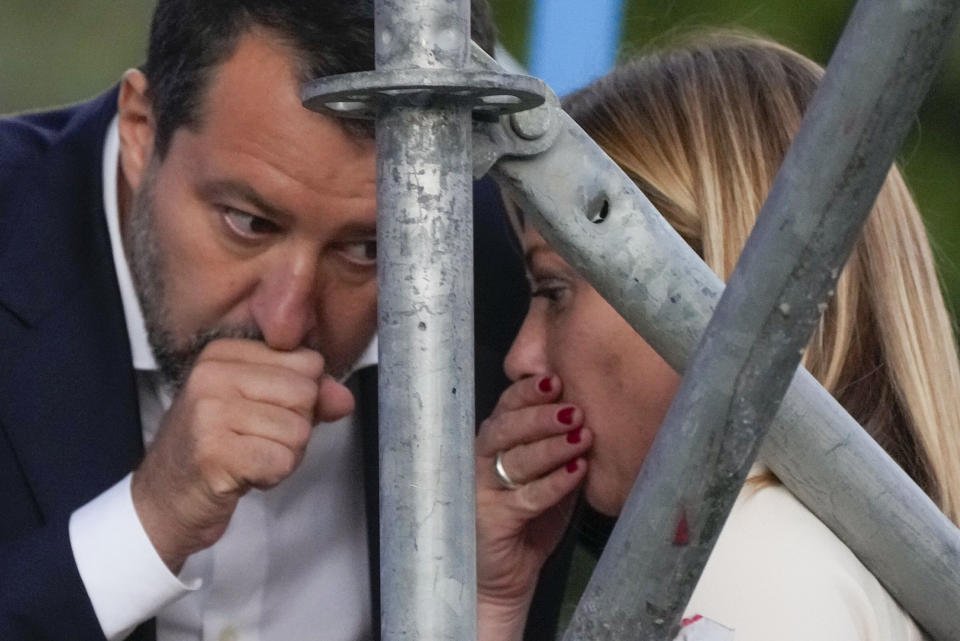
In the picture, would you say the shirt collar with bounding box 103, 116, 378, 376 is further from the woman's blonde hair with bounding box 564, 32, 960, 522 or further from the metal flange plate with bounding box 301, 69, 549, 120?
the metal flange plate with bounding box 301, 69, 549, 120

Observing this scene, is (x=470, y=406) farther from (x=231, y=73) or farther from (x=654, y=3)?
(x=654, y=3)

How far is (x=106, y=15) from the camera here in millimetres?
6449

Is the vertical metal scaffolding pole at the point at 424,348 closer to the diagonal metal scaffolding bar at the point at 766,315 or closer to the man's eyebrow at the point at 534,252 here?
the diagonal metal scaffolding bar at the point at 766,315

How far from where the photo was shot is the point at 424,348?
833 mm

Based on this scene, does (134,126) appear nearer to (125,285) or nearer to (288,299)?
(125,285)

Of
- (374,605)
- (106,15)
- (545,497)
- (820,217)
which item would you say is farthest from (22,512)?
(106,15)

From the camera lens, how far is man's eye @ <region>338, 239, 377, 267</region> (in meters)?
1.81

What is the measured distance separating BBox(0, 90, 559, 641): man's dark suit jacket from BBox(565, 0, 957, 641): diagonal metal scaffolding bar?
106cm

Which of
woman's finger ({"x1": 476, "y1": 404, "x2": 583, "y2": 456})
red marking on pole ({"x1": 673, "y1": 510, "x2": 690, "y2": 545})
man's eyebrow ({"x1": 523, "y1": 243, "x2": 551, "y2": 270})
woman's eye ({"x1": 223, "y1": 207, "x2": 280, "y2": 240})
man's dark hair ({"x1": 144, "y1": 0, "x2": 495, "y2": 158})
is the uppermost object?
man's dark hair ({"x1": 144, "y1": 0, "x2": 495, "y2": 158})

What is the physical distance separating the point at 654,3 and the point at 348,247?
292 centimetres

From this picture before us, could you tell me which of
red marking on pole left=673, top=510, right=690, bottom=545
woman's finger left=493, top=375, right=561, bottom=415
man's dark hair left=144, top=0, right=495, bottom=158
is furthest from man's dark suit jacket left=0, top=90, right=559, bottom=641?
red marking on pole left=673, top=510, right=690, bottom=545

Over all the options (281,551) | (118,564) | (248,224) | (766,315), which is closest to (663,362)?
(248,224)

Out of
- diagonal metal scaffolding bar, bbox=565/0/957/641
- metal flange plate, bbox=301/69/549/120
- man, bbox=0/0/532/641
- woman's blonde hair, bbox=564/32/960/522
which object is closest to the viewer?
diagonal metal scaffolding bar, bbox=565/0/957/641

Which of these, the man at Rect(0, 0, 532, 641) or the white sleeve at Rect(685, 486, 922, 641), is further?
the man at Rect(0, 0, 532, 641)
